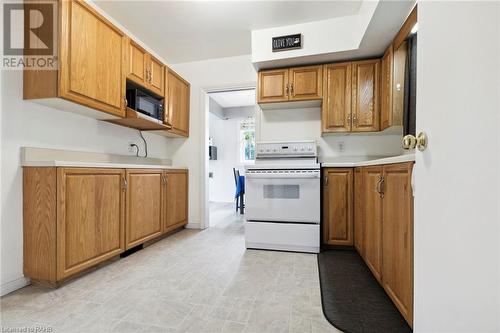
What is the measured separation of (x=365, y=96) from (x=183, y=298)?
2627mm

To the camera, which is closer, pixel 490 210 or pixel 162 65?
pixel 490 210

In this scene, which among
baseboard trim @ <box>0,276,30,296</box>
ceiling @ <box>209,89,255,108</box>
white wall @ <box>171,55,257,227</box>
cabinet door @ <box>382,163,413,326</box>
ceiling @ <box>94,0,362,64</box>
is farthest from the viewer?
ceiling @ <box>209,89,255,108</box>

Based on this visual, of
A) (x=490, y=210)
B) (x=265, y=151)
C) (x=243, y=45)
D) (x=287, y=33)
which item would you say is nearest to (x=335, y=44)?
(x=287, y=33)

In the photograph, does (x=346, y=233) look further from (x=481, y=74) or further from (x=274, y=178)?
(x=481, y=74)

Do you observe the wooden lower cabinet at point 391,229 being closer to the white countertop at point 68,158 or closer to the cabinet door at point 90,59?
the white countertop at point 68,158

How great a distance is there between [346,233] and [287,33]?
227 cm

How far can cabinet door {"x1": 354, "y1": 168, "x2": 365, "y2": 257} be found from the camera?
2164 mm

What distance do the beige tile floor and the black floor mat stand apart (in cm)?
7

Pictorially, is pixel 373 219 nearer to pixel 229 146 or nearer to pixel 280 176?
pixel 280 176

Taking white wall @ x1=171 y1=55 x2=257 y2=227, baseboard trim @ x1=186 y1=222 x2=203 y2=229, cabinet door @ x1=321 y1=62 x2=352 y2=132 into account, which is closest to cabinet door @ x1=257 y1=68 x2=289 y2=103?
cabinet door @ x1=321 y1=62 x2=352 y2=132

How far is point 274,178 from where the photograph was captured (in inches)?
98.0

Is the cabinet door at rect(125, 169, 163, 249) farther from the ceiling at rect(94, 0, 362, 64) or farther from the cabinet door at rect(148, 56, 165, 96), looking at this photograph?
the ceiling at rect(94, 0, 362, 64)

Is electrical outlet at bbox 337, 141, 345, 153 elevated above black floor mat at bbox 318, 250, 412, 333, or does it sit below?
above

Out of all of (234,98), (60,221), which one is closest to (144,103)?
(60,221)
